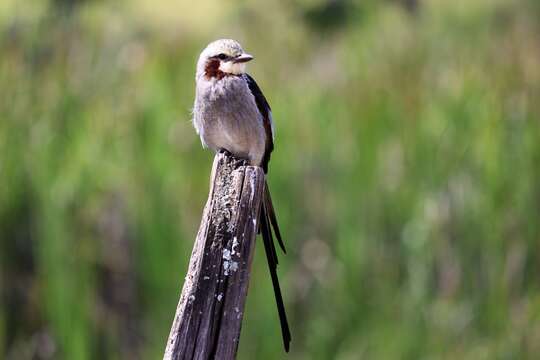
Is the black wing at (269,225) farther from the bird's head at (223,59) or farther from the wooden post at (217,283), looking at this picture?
the wooden post at (217,283)

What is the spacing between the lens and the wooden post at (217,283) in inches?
93.1

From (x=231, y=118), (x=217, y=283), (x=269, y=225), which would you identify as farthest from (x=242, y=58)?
(x=217, y=283)

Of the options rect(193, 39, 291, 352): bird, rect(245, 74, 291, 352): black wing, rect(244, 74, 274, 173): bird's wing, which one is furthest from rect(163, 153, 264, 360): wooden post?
rect(244, 74, 274, 173): bird's wing

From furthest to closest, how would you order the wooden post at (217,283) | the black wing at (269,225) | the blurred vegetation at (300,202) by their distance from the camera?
the blurred vegetation at (300,202)
the black wing at (269,225)
the wooden post at (217,283)

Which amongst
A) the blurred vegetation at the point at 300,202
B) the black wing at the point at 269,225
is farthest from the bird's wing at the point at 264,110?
the blurred vegetation at the point at 300,202

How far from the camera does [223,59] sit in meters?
3.44

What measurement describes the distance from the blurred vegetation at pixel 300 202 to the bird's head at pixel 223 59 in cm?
215

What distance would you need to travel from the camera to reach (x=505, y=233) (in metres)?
5.97

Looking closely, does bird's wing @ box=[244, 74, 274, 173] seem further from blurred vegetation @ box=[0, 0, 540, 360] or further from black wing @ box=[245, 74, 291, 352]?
blurred vegetation @ box=[0, 0, 540, 360]

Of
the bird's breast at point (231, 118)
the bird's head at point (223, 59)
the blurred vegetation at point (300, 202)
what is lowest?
the blurred vegetation at point (300, 202)

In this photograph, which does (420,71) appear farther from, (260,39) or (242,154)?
(242,154)

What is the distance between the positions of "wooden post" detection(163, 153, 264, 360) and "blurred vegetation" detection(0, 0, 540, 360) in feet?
9.90

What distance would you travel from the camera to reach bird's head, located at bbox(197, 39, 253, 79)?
3412 mm

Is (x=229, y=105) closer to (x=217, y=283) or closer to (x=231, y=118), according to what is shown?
(x=231, y=118)
